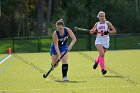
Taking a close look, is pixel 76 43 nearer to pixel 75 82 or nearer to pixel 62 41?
pixel 62 41

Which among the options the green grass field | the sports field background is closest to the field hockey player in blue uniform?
the green grass field

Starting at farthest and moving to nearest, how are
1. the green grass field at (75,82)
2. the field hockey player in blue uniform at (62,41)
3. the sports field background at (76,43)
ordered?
the sports field background at (76,43)
the field hockey player in blue uniform at (62,41)
the green grass field at (75,82)

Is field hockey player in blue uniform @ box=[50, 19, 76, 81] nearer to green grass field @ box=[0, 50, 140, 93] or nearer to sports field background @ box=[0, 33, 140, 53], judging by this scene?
green grass field @ box=[0, 50, 140, 93]

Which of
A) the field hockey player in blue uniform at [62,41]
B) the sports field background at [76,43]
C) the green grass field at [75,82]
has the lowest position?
the sports field background at [76,43]

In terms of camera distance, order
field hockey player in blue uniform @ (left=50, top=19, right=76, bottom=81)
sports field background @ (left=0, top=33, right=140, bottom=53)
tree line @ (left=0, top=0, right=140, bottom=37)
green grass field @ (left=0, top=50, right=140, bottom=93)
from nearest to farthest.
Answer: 1. green grass field @ (left=0, top=50, right=140, bottom=93)
2. field hockey player in blue uniform @ (left=50, top=19, right=76, bottom=81)
3. sports field background @ (left=0, top=33, right=140, bottom=53)
4. tree line @ (left=0, top=0, right=140, bottom=37)

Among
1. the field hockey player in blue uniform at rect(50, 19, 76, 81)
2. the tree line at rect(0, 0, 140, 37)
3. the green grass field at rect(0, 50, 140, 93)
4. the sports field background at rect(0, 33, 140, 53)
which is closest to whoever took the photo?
the green grass field at rect(0, 50, 140, 93)

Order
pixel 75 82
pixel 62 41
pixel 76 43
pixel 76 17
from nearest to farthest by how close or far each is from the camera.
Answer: pixel 75 82
pixel 62 41
pixel 76 43
pixel 76 17

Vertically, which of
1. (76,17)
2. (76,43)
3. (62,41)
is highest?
(62,41)

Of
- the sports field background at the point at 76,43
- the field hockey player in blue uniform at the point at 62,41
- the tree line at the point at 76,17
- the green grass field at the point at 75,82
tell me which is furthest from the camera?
the tree line at the point at 76,17

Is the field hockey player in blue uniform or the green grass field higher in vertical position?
the field hockey player in blue uniform

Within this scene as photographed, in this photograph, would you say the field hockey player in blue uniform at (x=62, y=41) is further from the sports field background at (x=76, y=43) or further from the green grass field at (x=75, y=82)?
the sports field background at (x=76, y=43)

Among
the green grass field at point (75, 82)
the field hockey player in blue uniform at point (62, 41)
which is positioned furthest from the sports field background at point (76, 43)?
the field hockey player in blue uniform at point (62, 41)

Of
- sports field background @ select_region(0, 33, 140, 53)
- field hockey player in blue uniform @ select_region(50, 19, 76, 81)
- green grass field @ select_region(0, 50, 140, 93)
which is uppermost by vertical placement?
field hockey player in blue uniform @ select_region(50, 19, 76, 81)

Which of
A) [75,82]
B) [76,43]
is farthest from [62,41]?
[76,43]
